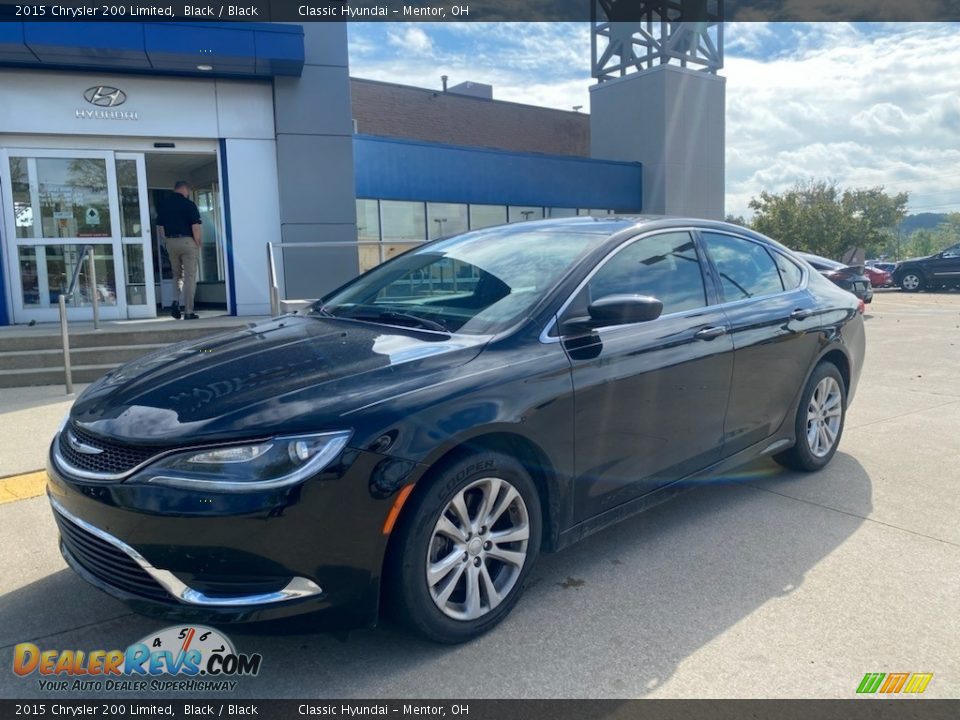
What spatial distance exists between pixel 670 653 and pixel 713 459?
1422mm

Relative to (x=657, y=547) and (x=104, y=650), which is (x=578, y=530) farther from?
(x=104, y=650)

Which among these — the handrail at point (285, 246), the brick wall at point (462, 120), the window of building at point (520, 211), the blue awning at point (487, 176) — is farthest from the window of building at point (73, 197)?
the brick wall at point (462, 120)

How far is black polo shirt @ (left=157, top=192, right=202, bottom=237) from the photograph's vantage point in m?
10.0

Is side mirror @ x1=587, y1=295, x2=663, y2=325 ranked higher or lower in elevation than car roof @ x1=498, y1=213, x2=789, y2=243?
lower

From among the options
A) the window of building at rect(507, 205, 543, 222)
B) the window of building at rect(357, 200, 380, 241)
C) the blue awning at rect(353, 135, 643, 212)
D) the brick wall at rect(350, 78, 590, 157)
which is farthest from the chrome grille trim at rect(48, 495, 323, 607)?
the brick wall at rect(350, 78, 590, 157)

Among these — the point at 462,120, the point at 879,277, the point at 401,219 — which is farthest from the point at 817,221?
the point at 401,219

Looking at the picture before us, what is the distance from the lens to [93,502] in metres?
2.54

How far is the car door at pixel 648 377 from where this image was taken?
3246mm

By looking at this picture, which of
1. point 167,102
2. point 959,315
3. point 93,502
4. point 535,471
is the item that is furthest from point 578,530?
point 959,315

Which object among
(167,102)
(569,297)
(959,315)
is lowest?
(959,315)

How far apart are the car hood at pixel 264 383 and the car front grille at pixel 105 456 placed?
4cm

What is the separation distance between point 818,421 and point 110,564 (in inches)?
165

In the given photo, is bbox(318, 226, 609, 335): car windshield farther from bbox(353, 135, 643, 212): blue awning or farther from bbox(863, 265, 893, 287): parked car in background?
bbox(863, 265, 893, 287): parked car in background

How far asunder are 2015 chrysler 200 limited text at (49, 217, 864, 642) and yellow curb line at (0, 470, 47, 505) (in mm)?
1879
